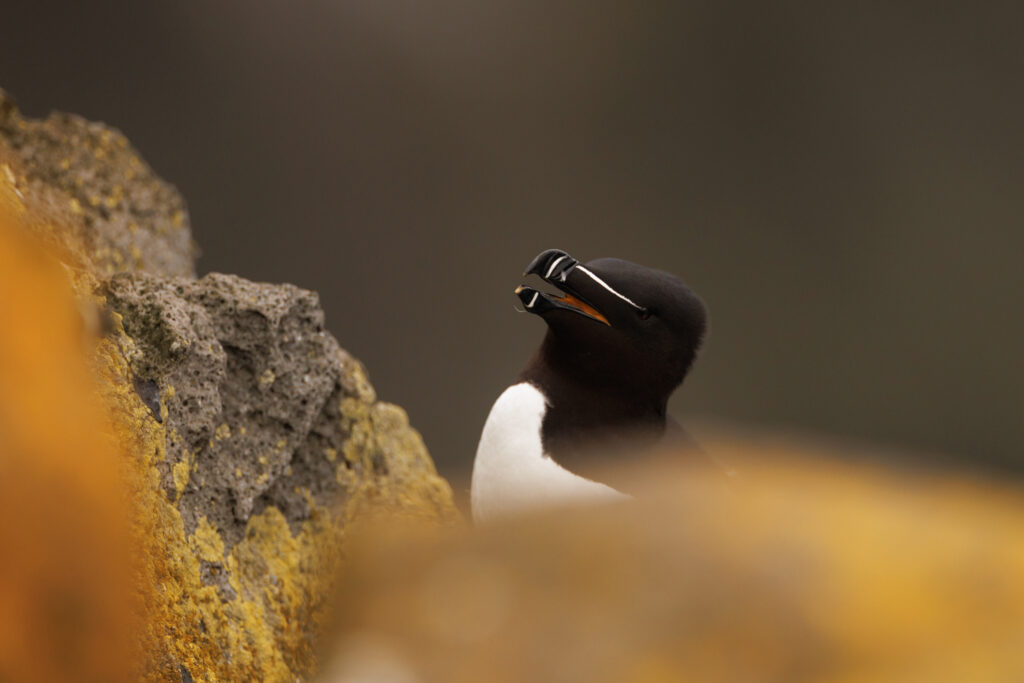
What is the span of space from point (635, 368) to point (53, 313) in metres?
1.47

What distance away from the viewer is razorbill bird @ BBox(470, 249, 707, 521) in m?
2.17

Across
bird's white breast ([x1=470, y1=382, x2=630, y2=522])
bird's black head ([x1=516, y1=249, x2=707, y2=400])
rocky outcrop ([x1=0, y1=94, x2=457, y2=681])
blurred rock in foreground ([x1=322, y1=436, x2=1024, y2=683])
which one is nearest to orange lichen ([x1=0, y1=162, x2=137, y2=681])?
rocky outcrop ([x1=0, y1=94, x2=457, y2=681])

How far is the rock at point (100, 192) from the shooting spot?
1.88 metres

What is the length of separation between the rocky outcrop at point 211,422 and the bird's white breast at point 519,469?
0.42 ft

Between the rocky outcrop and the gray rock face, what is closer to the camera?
the rocky outcrop

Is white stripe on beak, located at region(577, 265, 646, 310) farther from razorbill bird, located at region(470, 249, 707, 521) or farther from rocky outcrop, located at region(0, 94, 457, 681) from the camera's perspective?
rocky outcrop, located at region(0, 94, 457, 681)

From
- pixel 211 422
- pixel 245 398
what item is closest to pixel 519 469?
pixel 245 398

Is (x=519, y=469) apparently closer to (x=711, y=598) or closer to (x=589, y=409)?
(x=589, y=409)

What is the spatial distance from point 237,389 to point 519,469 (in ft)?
2.23

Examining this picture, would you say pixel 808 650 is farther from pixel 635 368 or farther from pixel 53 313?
pixel 635 368

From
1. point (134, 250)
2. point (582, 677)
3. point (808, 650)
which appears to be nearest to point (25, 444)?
point (582, 677)

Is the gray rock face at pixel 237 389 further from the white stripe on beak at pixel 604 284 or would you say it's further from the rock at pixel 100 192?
the white stripe on beak at pixel 604 284

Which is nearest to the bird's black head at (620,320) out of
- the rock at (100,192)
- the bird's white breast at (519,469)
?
the bird's white breast at (519,469)

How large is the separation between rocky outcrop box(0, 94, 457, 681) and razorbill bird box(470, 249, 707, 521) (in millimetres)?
212
